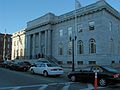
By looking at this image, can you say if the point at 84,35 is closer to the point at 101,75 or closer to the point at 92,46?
the point at 92,46

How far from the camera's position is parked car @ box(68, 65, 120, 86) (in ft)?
52.5

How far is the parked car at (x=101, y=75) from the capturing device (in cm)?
1602

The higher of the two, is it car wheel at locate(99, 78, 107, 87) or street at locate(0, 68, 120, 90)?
car wheel at locate(99, 78, 107, 87)

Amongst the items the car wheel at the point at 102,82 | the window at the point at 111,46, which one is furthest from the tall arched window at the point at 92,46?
the car wheel at the point at 102,82

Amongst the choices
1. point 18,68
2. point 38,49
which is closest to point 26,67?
point 18,68

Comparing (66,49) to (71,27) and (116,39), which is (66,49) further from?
(116,39)

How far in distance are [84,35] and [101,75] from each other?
27142 mm

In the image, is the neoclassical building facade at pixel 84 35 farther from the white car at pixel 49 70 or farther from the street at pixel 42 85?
the street at pixel 42 85

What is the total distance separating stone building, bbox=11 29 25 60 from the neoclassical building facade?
38.8 feet

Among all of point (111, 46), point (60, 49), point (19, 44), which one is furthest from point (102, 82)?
point (19, 44)

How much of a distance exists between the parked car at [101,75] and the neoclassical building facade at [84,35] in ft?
55.7

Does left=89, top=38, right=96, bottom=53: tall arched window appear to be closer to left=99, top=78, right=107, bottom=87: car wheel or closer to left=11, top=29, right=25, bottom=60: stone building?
left=99, top=78, right=107, bottom=87: car wheel

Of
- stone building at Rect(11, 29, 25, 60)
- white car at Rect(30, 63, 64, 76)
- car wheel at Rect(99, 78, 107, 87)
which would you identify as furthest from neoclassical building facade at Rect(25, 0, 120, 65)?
car wheel at Rect(99, 78, 107, 87)

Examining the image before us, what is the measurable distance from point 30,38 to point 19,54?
921cm
